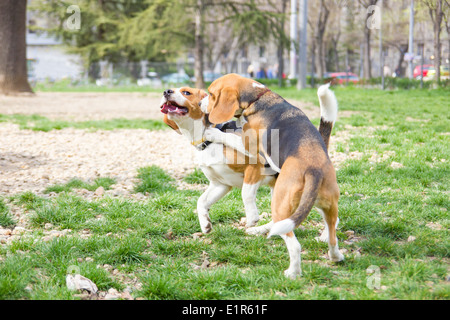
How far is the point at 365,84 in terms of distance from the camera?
27.7 metres

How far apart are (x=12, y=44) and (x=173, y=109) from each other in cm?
1608

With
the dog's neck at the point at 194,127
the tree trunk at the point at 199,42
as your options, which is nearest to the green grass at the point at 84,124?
the dog's neck at the point at 194,127

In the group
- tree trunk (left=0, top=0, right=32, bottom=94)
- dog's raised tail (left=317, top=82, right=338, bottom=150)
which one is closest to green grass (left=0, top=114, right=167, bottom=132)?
tree trunk (left=0, top=0, right=32, bottom=94)

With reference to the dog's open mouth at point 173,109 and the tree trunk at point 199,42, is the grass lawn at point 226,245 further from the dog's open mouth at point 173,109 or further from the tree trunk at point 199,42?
the tree trunk at point 199,42

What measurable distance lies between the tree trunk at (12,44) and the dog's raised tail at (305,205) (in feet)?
57.8

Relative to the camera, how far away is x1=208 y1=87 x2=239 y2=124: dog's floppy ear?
4082 millimetres

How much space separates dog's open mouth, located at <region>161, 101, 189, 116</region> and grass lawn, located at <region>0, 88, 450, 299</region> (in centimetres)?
121

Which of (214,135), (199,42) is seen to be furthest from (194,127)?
(199,42)

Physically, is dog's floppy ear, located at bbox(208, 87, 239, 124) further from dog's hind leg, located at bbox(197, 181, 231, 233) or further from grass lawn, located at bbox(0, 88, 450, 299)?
grass lawn, located at bbox(0, 88, 450, 299)

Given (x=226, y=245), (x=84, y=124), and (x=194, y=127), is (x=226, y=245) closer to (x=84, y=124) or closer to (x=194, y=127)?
(x=194, y=127)

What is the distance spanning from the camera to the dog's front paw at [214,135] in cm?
469

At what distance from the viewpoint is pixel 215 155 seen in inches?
184
